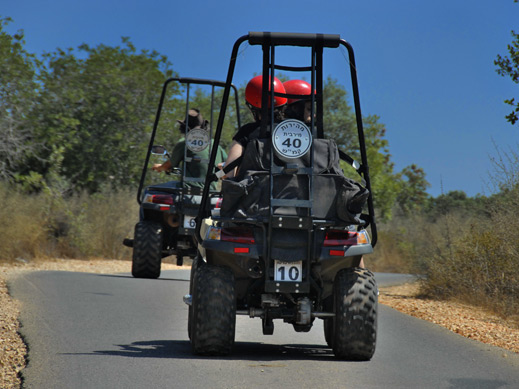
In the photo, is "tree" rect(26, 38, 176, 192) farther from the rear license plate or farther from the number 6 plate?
the number 6 plate

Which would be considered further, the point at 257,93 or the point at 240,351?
the point at 257,93

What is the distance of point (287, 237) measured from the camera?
299 inches

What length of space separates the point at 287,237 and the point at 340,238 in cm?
50

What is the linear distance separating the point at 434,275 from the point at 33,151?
13819 millimetres

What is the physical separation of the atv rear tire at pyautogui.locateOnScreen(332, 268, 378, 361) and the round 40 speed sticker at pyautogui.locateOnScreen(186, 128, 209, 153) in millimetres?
6778

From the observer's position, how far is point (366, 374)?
7.13 metres

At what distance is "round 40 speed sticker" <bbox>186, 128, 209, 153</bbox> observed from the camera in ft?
46.6

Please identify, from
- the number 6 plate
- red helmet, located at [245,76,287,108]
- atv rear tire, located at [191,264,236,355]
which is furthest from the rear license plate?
the number 6 plate

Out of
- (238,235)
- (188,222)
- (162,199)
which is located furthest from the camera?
(162,199)

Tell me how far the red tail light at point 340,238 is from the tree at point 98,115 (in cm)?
2036

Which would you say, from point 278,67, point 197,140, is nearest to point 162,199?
point 197,140

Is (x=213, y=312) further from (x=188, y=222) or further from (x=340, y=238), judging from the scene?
(x=188, y=222)

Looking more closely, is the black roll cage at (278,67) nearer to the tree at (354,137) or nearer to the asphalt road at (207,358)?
the asphalt road at (207,358)

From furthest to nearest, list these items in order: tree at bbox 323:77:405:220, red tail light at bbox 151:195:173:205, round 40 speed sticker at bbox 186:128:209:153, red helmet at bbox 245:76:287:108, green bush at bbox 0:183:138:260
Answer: tree at bbox 323:77:405:220
green bush at bbox 0:183:138:260
red tail light at bbox 151:195:173:205
round 40 speed sticker at bbox 186:128:209:153
red helmet at bbox 245:76:287:108
